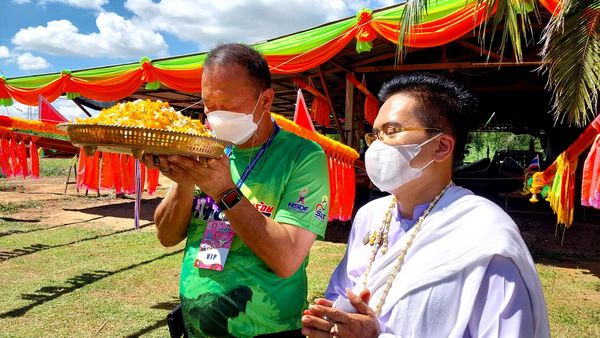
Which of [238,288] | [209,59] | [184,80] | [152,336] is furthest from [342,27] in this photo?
[238,288]

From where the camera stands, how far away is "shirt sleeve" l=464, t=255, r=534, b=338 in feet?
3.75

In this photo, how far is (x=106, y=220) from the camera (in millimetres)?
11125

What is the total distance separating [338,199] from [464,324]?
16.8ft

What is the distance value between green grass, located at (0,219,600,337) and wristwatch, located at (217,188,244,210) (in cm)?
302

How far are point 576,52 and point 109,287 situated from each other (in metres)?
6.22

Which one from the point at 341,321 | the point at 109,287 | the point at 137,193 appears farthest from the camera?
the point at 137,193

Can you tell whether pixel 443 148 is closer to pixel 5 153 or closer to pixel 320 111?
pixel 5 153

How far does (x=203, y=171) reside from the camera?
1.49 m

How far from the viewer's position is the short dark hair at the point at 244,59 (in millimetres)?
1711

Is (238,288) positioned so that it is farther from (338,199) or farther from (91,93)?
(91,93)

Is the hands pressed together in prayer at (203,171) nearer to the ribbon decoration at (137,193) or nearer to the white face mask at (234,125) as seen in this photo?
the white face mask at (234,125)

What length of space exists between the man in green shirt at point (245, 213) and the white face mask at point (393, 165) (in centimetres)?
23

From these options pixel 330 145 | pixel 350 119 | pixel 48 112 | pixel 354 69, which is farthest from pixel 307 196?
pixel 354 69

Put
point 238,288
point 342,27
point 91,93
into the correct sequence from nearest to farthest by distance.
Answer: point 238,288
point 342,27
point 91,93
